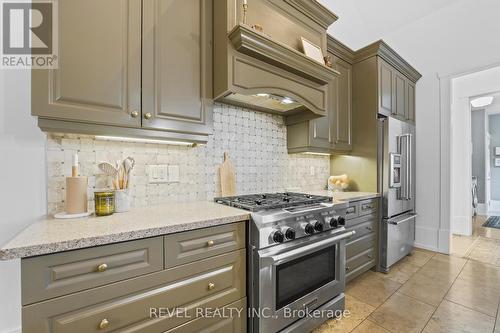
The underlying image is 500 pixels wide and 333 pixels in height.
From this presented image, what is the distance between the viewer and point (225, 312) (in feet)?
4.04

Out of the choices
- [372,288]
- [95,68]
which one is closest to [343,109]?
[372,288]

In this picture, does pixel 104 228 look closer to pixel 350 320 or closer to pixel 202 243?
pixel 202 243

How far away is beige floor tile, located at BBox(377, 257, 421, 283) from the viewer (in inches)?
93.1

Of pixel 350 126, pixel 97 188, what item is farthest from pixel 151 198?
pixel 350 126

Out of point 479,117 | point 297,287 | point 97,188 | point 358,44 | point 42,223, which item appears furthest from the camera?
point 479,117

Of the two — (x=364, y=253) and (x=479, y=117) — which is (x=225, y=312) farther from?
(x=479, y=117)

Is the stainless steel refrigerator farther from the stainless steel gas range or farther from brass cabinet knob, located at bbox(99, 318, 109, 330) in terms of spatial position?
brass cabinet knob, located at bbox(99, 318, 109, 330)

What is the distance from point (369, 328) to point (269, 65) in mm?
2063

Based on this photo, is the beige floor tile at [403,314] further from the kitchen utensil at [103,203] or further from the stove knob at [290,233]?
the kitchen utensil at [103,203]

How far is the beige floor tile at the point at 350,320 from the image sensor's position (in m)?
1.64

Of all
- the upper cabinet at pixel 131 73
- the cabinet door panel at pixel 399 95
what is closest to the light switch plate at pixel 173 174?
the upper cabinet at pixel 131 73

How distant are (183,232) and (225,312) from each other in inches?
21.2

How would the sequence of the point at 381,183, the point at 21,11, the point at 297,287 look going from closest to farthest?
1. the point at 21,11
2. the point at 297,287
3. the point at 381,183

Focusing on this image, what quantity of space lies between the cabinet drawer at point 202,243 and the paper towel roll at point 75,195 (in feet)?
1.86
